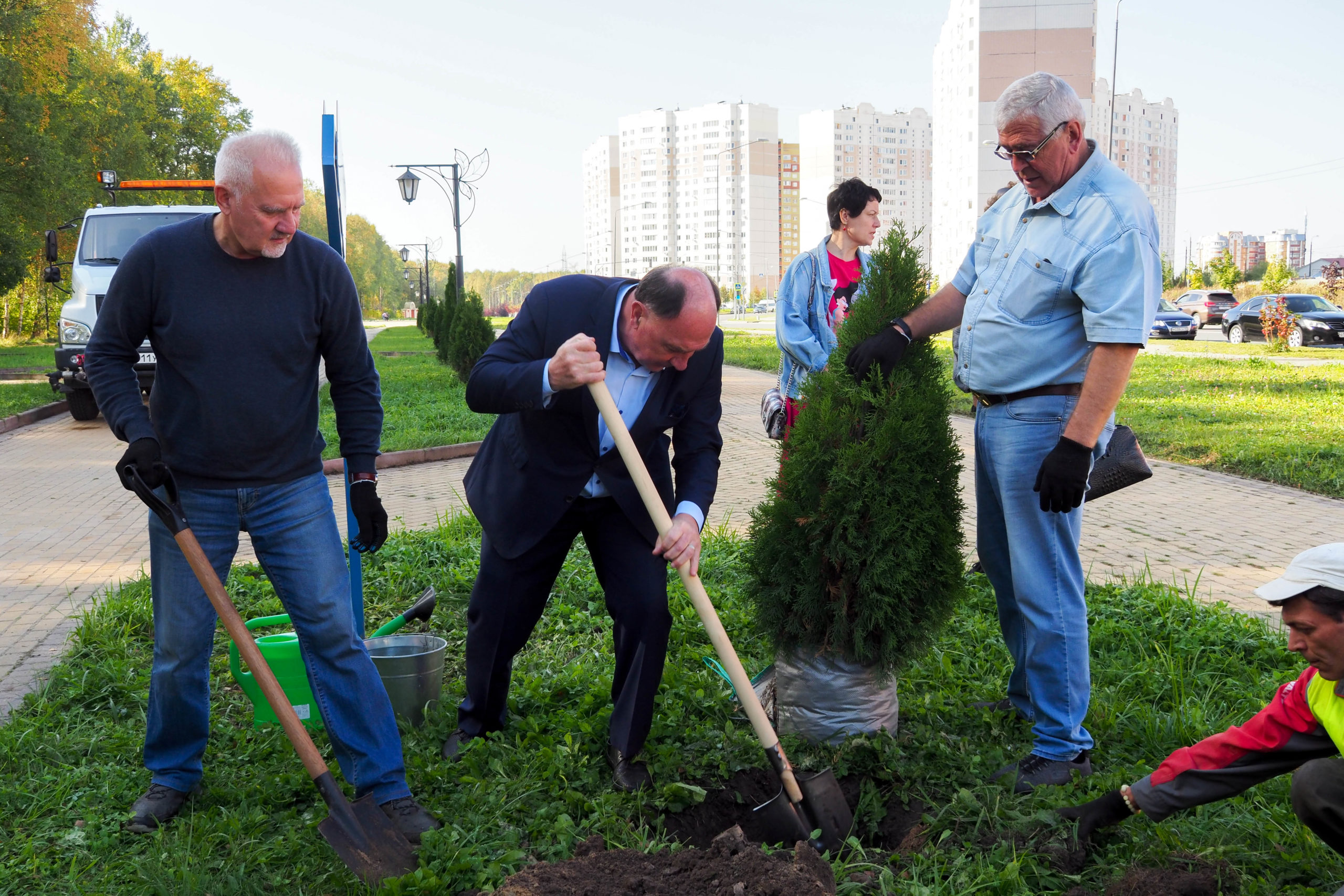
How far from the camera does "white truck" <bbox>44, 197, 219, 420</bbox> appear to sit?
39.8 ft

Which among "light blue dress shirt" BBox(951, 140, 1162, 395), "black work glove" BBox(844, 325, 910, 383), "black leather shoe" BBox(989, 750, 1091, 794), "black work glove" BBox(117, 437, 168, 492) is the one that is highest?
"light blue dress shirt" BBox(951, 140, 1162, 395)

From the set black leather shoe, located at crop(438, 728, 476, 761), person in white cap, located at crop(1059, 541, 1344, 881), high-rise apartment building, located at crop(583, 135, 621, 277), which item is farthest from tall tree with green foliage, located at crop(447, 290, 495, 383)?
high-rise apartment building, located at crop(583, 135, 621, 277)

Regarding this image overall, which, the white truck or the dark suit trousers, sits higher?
the white truck

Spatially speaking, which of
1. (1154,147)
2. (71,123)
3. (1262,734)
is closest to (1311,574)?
(1262,734)

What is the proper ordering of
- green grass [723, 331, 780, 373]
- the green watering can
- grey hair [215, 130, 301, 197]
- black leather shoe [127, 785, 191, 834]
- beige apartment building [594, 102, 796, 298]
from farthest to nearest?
beige apartment building [594, 102, 796, 298] → green grass [723, 331, 780, 373] → the green watering can → black leather shoe [127, 785, 191, 834] → grey hair [215, 130, 301, 197]

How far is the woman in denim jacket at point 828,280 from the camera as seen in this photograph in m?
5.48

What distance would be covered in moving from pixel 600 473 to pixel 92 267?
11.5 m

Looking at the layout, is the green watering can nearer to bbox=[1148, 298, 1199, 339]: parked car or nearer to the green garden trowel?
the green garden trowel

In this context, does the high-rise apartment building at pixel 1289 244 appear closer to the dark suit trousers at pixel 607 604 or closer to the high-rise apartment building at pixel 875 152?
the high-rise apartment building at pixel 875 152

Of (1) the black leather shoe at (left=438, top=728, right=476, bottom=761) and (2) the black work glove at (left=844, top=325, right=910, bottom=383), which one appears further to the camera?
(1) the black leather shoe at (left=438, top=728, right=476, bottom=761)

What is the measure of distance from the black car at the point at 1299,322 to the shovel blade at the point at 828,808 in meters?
25.4

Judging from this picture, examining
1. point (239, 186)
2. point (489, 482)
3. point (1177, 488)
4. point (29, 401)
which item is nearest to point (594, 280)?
point (489, 482)

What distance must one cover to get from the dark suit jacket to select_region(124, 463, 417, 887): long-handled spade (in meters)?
0.80

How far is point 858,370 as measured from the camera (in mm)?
3332
